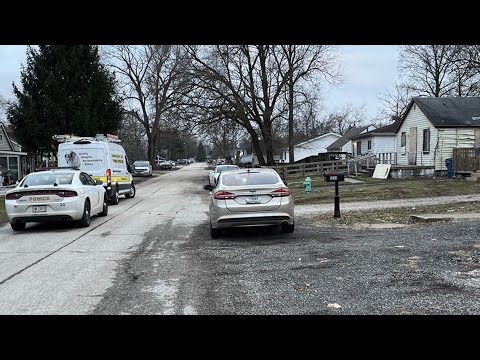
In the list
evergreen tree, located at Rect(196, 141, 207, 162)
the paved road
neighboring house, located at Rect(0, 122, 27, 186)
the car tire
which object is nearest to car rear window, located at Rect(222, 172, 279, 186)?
the paved road

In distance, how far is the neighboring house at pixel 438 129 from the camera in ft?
94.4

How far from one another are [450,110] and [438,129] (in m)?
2.72

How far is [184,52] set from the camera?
4003 centimetres

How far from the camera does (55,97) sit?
3238cm

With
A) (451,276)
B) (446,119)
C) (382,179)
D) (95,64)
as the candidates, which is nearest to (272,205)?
(451,276)

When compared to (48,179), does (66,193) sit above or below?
below

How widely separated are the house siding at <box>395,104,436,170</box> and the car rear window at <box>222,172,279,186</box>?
69.3 ft

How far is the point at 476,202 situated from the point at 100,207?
1200 centimetres

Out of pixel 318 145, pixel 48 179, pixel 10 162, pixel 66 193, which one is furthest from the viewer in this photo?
pixel 318 145

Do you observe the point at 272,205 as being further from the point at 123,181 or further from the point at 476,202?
the point at 123,181

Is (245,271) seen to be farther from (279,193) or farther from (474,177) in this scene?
(474,177)

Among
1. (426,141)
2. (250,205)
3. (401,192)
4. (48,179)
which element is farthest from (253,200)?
(426,141)
